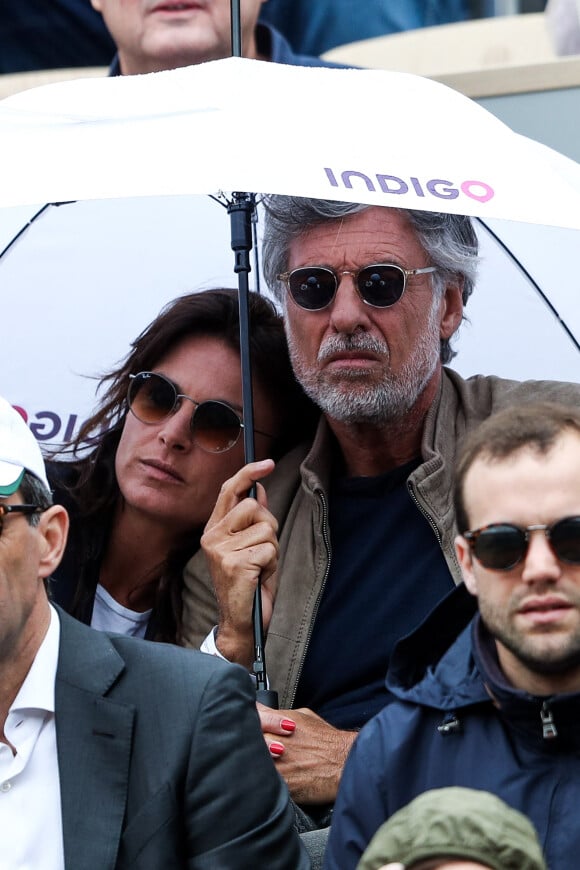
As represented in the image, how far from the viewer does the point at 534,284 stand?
14.0 ft

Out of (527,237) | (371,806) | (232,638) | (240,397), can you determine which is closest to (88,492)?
(240,397)

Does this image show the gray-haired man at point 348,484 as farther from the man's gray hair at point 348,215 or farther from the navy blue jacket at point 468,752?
the navy blue jacket at point 468,752

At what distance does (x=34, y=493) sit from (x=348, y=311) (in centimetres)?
118

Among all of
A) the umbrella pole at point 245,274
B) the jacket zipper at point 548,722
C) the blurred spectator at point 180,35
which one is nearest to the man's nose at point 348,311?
the umbrella pole at point 245,274

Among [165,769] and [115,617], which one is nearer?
[165,769]

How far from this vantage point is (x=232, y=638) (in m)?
3.76

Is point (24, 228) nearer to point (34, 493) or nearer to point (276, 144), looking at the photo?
point (276, 144)

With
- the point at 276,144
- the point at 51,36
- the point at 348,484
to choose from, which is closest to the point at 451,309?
the point at 348,484

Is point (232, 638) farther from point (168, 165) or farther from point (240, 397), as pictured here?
point (168, 165)

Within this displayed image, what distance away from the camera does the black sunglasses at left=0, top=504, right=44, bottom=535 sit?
3.00 metres

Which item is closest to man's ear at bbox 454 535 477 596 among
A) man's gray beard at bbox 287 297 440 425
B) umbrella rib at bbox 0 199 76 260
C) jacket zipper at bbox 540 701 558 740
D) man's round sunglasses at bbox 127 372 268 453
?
jacket zipper at bbox 540 701 558 740

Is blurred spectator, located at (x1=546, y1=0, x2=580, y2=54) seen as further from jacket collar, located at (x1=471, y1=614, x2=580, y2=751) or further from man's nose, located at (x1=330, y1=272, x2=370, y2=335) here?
jacket collar, located at (x1=471, y1=614, x2=580, y2=751)

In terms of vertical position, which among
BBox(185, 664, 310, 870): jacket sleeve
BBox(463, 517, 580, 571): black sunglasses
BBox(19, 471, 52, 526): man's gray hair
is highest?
BBox(19, 471, 52, 526): man's gray hair

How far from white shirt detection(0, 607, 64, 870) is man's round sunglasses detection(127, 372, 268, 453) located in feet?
4.04
